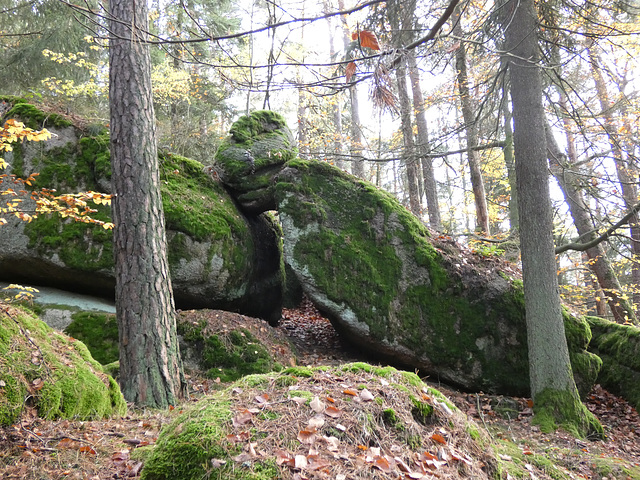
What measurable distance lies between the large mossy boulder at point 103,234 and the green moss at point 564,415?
535cm

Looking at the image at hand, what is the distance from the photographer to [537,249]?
627 cm

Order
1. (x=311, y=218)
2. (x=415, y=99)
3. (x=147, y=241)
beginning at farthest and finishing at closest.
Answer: (x=415, y=99) → (x=311, y=218) → (x=147, y=241)

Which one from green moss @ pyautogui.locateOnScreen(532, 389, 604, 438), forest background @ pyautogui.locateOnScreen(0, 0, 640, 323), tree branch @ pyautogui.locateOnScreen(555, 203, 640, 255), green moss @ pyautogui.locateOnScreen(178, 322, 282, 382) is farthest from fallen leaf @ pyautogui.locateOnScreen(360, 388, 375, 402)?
tree branch @ pyautogui.locateOnScreen(555, 203, 640, 255)

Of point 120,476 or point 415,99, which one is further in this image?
point 415,99

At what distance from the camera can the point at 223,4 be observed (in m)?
14.1

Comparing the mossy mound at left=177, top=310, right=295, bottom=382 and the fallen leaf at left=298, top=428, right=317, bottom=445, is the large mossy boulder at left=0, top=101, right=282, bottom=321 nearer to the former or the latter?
the mossy mound at left=177, top=310, right=295, bottom=382

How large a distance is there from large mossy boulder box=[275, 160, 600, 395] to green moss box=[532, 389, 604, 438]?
1.05 m

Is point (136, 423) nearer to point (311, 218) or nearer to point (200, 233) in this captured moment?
point (200, 233)

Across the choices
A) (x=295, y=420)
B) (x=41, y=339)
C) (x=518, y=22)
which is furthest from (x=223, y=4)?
(x=295, y=420)

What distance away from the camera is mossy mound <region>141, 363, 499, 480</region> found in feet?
6.48

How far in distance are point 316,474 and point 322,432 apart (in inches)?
13.5

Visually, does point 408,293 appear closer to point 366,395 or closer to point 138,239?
point 138,239

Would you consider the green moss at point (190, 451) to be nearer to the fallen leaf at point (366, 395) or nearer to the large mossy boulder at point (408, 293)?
the fallen leaf at point (366, 395)

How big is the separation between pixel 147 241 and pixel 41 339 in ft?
5.48
